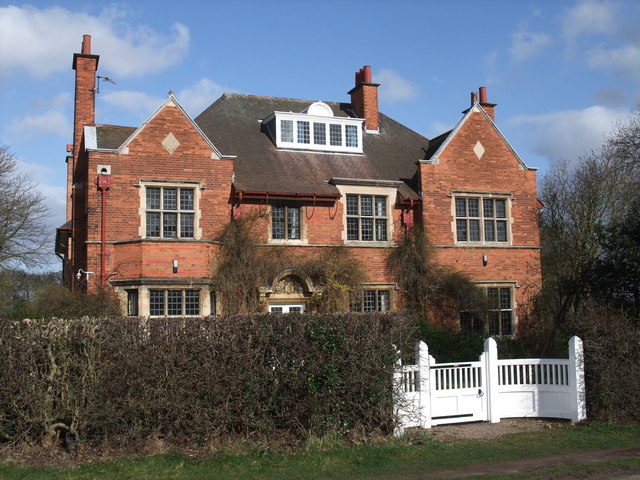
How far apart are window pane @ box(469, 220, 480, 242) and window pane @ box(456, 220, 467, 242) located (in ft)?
0.73

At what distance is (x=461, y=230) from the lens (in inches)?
948

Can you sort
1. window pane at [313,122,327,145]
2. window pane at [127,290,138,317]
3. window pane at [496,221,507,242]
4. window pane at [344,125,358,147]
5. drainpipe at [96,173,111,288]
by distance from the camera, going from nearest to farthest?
window pane at [127,290,138,317] → drainpipe at [96,173,111,288] → window pane at [496,221,507,242] → window pane at [313,122,327,145] → window pane at [344,125,358,147]

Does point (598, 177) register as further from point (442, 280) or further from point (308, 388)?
point (308, 388)

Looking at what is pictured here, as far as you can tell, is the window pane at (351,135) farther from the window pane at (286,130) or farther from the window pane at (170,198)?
the window pane at (170,198)

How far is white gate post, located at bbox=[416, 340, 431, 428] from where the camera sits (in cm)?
1262

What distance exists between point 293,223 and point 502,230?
25.8ft

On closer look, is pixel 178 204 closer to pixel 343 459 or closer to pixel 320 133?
pixel 320 133

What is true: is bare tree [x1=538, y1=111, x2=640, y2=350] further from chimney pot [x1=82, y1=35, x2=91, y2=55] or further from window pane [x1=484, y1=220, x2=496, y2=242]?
chimney pot [x1=82, y1=35, x2=91, y2=55]

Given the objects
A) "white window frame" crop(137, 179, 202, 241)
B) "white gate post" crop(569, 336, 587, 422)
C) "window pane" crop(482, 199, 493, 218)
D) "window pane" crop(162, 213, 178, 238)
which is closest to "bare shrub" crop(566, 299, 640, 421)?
"white gate post" crop(569, 336, 587, 422)

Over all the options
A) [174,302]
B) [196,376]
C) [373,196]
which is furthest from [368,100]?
[196,376]

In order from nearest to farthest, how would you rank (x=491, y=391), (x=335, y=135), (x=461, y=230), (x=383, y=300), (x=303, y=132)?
(x=491, y=391) < (x=383, y=300) < (x=461, y=230) < (x=303, y=132) < (x=335, y=135)

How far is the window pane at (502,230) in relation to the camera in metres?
24.6

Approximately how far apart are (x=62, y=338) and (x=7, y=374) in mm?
937

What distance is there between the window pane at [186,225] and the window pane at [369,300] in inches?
243
